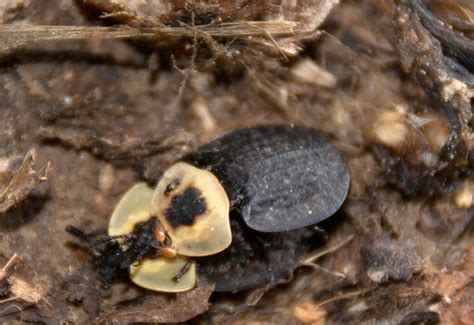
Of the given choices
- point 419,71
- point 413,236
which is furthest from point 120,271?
point 419,71

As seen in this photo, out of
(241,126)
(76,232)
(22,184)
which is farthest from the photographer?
(241,126)

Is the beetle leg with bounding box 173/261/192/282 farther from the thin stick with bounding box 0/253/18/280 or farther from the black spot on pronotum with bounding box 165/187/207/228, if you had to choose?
the thin stick with bounding box 0/253/18/280

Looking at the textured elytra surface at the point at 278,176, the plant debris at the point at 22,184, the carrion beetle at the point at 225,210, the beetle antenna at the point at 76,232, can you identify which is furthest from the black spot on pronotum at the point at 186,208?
the plant debris at the point at 22,184

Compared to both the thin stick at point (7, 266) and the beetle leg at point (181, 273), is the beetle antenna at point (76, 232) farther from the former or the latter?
the beetle leg at point (181, 273)

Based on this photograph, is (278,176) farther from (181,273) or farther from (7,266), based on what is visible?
(7,266)

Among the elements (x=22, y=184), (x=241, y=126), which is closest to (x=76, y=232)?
(x=22, y=184)

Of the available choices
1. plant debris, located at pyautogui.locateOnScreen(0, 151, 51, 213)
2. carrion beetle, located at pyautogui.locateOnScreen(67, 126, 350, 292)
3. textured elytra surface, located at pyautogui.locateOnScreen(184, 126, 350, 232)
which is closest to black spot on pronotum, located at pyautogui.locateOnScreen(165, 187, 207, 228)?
carrion beetle, located at pyautogui.locateOnScreen(67, 126, 350, 292)

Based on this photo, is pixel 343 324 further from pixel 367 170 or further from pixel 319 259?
pixel 367 170
